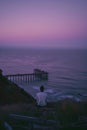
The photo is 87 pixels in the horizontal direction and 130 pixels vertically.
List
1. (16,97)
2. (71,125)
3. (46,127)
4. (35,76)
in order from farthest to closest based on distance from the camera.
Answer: (35,76) → (16,97) → (71,125) → (46,127)

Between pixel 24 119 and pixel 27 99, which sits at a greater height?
pixel 24 119

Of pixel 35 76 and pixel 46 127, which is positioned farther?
pixel 35 76

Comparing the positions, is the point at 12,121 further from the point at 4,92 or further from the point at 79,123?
the point at 4,92

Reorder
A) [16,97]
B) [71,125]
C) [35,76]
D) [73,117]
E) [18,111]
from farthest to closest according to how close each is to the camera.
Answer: [35,76] < [16,97] < [18,111] < [73,117] < [71,125]

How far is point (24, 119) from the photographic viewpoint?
1003 cm

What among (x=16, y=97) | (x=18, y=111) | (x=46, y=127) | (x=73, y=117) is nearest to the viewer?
(x=46, y=127)

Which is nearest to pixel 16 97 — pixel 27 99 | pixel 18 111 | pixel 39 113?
pixel 27 99

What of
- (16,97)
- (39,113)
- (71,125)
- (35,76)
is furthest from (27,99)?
(35,76)

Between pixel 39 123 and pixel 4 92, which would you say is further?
pixel 4 92

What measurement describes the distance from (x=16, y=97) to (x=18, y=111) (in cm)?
781

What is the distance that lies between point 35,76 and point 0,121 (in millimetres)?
51433

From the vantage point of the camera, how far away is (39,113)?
11.3 m

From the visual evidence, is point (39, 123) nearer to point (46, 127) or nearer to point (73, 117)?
point (46, 127)

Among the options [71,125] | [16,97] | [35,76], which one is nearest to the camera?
[71,125]
